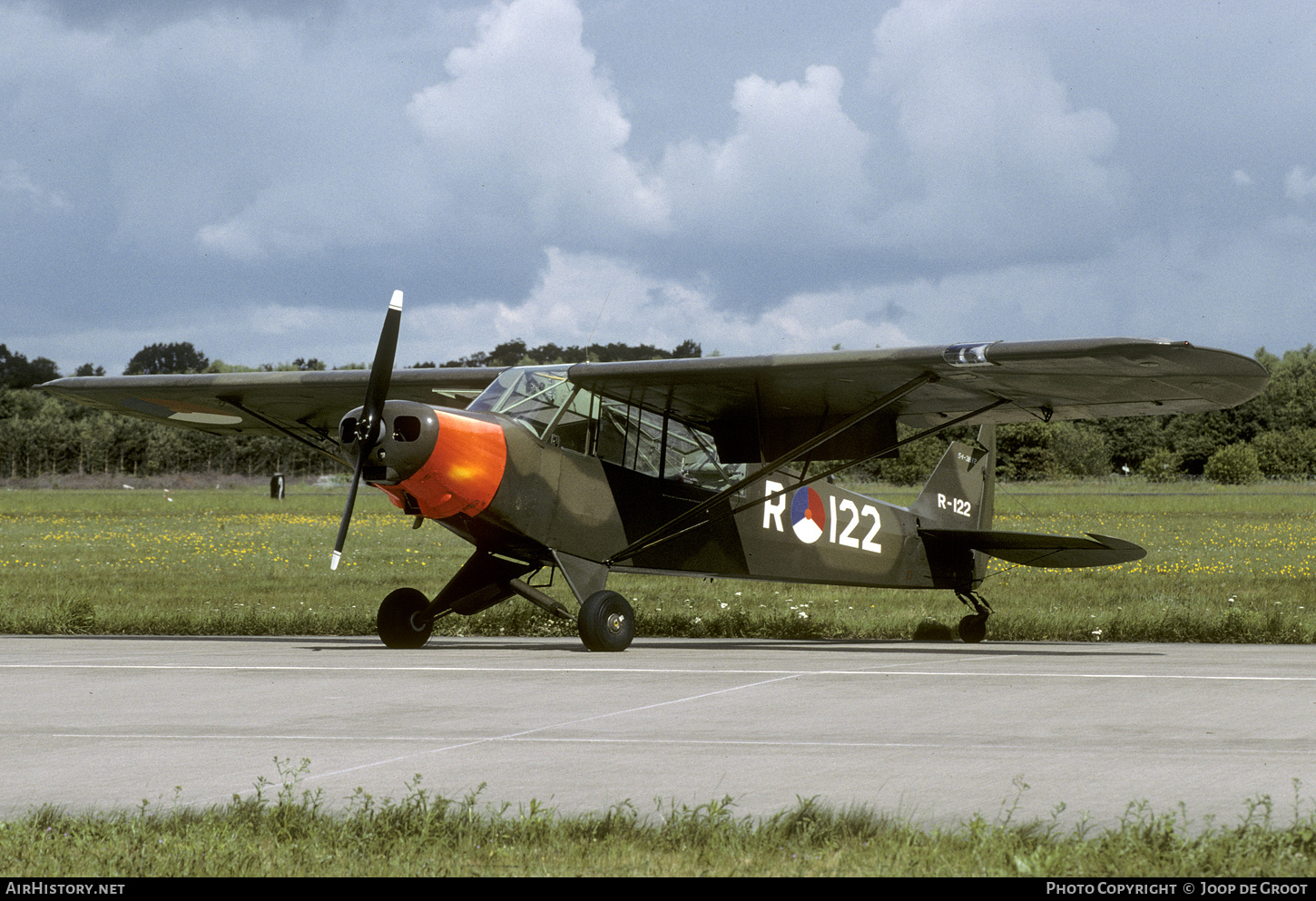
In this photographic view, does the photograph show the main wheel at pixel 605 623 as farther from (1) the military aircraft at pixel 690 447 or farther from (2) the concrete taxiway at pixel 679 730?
(2) the concrete taxiway at pixel 679 730

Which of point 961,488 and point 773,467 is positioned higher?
point 773,467

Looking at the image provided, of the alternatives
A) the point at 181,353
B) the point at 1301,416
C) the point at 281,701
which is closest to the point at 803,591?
the point at 281,701

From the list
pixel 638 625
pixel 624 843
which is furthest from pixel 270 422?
pixel 624 843

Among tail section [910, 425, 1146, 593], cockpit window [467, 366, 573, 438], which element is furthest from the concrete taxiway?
tail section [910, 425, 1146, 593]

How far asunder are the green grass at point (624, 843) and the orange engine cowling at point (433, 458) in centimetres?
687

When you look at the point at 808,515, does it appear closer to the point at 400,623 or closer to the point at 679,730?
the point at 400,623

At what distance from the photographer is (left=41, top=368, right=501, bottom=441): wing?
1609 centimetres

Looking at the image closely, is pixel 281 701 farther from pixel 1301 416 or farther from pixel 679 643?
pixel 1301 416

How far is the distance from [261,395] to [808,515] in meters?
7.26

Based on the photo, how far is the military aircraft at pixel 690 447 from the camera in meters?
12.2

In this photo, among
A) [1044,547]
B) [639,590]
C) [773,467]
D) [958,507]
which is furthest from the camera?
[639,590]

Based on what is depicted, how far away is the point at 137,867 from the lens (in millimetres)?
4211

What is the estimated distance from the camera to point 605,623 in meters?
13.1

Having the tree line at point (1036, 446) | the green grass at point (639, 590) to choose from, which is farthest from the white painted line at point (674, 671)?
the tree line at point (1036, 446)
